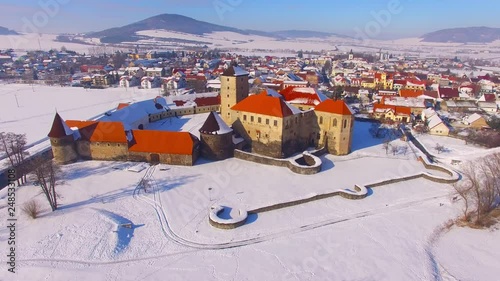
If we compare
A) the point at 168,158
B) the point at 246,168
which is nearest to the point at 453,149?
the point at 246,168

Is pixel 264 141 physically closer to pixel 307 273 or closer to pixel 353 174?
pixel 353 174

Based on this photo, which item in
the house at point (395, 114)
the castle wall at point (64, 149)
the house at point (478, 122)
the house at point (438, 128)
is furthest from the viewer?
the house at point (395, 114)

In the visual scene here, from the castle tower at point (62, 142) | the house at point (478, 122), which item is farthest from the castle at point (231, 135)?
the house at point (478, 122)

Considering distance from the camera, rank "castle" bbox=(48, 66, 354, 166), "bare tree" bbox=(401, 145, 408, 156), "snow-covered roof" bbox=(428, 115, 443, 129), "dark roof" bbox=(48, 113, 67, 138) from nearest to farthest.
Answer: "dark roof" bbox=(48, 113, 67, 138), "castle" bbox=(48, 66, 354, 166), "bare tree" bbox=(401, 145, 408, 156), "snow-covered roof" bbox=(428, 115, 443, 129)

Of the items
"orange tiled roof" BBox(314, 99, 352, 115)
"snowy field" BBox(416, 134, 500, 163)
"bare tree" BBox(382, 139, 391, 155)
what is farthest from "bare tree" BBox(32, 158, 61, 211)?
"snowy field" BBox(416, 134, 500, 163)

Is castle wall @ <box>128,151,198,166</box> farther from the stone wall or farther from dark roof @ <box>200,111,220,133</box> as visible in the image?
the stone wall

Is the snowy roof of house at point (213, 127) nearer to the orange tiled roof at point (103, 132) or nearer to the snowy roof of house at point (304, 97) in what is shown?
the orange tiled roof at point (103, 132)
